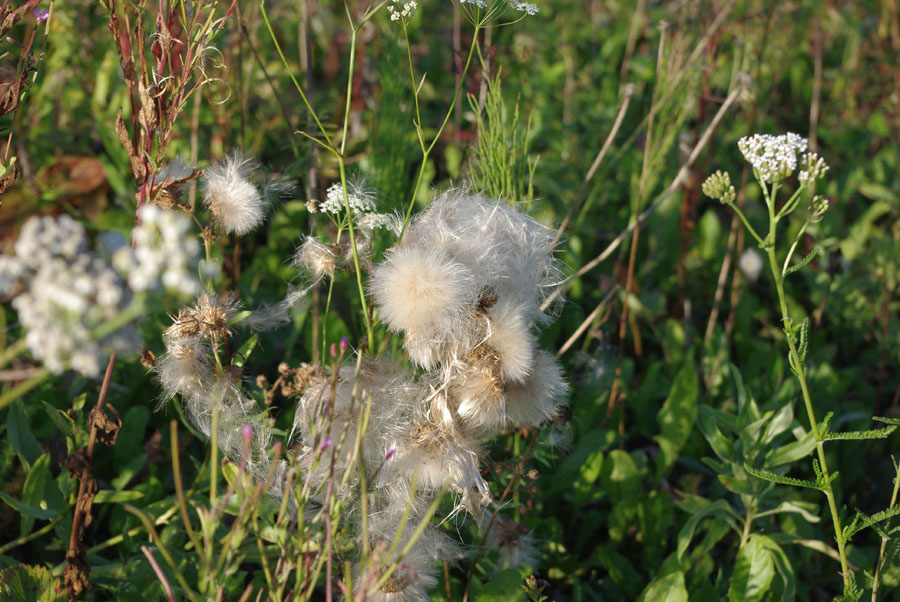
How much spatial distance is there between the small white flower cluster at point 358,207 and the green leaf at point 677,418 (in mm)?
1199

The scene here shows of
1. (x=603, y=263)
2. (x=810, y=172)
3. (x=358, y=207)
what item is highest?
(x=810, y=172)

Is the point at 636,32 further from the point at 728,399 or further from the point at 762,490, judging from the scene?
the point at 762,490

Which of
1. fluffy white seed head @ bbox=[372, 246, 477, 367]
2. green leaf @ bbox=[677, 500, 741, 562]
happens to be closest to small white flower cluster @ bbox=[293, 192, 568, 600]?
fluffy white seed head @ bbox=[372, 246, 477, 367]

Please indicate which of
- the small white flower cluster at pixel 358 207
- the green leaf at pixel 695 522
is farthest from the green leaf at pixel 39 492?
the green leaf at pixel 695 522

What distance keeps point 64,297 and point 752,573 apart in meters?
1.67

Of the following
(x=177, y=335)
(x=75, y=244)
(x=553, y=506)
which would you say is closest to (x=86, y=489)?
(x=177, y=335)

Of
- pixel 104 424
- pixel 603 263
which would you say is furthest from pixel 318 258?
pixel 603 263

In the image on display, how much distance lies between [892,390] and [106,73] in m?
3.30

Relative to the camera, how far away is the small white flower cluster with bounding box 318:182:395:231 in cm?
150

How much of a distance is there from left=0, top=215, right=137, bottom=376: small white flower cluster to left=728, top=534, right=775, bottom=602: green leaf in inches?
61.4

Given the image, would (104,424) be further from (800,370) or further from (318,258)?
(800,370)

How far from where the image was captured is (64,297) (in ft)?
2.68

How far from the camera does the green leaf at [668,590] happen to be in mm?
1743

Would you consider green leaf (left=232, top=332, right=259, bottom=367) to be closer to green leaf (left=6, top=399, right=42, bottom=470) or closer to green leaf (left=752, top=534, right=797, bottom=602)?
green leaf (left=6, top=399, right=42, bottom=470)
